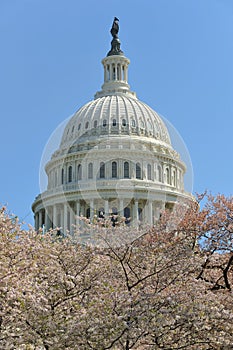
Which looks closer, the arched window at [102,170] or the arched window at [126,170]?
the arched window at [126,170]

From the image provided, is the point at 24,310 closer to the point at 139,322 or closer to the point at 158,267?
the point at 139,322

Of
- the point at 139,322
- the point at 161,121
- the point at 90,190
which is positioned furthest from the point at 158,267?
the point at 161,121

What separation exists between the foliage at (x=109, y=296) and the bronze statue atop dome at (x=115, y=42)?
9492 cm

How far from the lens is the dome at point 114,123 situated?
10625 cm

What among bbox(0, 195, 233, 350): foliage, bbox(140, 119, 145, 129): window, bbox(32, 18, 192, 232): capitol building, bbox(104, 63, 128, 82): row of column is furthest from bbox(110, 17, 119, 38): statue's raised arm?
bbox(0, 195, 233, 350): foliage

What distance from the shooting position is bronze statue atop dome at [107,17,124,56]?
404 ft

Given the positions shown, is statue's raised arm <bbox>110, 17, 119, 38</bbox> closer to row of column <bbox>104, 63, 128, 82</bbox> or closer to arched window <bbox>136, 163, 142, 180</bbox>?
row of column <bbox>104, 63, 128, 82</bbox>

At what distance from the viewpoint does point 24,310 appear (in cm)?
2259

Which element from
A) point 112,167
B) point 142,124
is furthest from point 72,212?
point 142,124

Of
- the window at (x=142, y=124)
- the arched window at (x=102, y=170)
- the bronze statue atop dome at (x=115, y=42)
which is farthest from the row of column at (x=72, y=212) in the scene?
the bronze statue atop dome at (x=115, y=42)

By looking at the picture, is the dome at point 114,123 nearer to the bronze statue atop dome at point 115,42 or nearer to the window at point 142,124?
the window at point 142,124

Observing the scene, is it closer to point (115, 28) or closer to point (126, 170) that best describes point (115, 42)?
point (115, 28)

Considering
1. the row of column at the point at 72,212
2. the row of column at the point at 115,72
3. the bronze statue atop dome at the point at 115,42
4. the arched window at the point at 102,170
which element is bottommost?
the row of column at the point at 72,212

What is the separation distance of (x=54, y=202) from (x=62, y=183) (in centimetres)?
304
